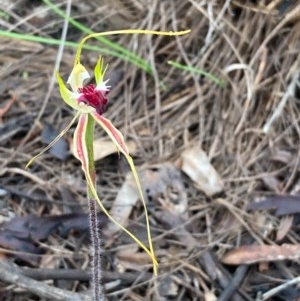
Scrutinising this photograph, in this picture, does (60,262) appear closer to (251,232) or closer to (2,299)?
(2,299)

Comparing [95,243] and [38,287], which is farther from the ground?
[95,243]

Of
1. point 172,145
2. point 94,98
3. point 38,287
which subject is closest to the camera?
point 94,98

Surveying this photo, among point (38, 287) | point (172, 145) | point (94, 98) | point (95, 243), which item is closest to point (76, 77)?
point (94, 98)

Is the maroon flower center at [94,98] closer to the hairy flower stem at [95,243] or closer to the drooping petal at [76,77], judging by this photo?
the drooping petal at [76,77]

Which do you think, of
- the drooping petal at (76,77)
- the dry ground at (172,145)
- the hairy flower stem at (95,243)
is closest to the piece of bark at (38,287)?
the dry ground at (172,145)

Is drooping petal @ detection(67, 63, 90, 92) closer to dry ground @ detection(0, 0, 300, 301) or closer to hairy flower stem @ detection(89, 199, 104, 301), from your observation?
hairy flower stem @ detection(89, 199, 104, 301)

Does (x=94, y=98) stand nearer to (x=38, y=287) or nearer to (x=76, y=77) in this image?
(x=76, y=77)

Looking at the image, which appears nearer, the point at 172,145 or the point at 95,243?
the point at 95,243
